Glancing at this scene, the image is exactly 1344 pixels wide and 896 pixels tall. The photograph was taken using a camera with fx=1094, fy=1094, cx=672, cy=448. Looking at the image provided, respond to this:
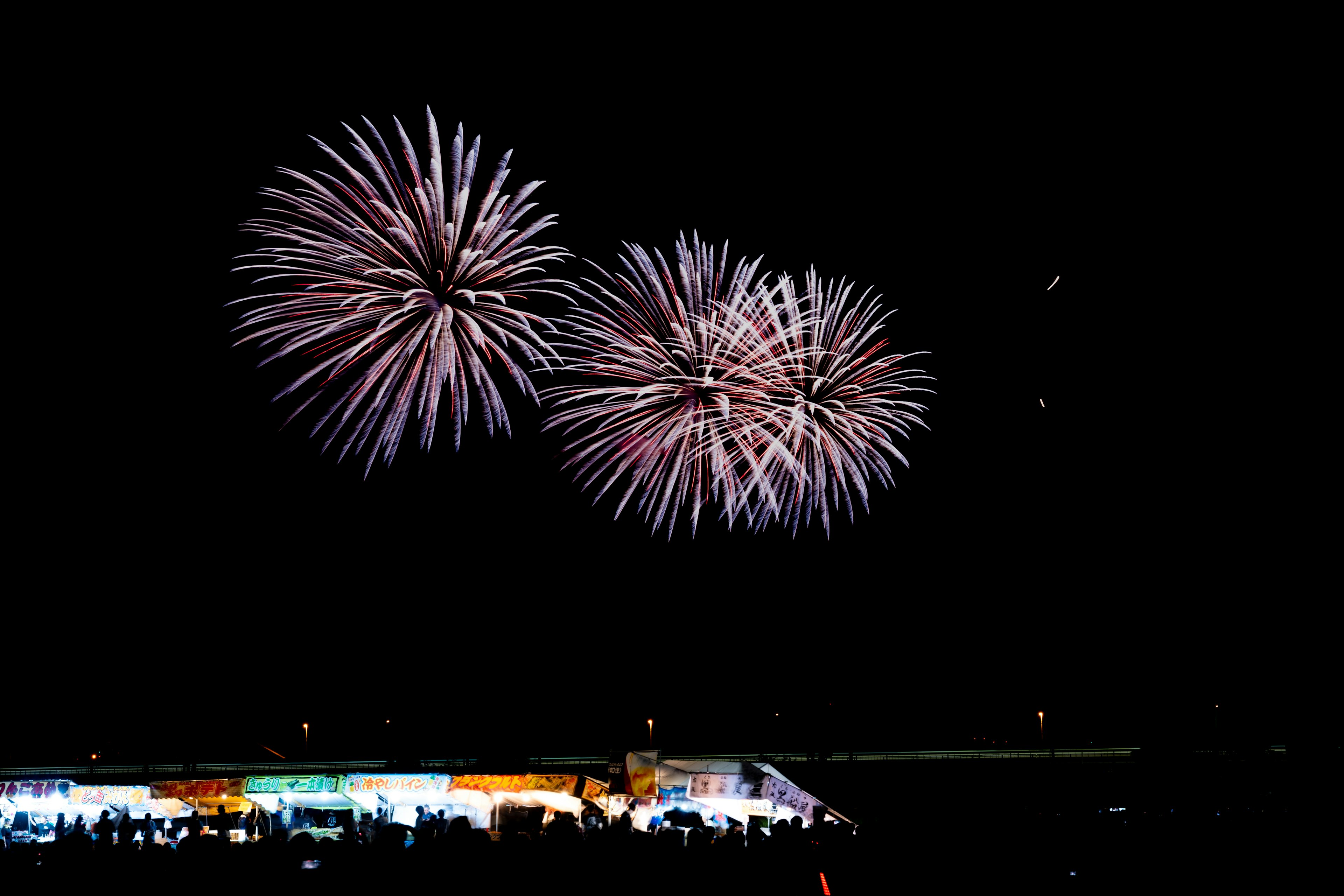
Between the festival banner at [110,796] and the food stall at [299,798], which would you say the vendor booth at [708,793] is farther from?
the festival banner at [110,796]

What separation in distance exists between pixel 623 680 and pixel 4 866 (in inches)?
2681

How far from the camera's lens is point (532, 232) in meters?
23.2

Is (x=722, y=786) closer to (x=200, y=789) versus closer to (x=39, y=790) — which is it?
(x=200, y=789)

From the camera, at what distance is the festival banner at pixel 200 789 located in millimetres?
27375

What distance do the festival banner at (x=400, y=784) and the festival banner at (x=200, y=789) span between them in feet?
8.83

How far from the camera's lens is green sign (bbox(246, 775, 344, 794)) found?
27.3 meters

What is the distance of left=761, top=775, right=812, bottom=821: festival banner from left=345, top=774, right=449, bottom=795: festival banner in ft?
27.4

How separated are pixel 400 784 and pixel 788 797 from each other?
10045mm

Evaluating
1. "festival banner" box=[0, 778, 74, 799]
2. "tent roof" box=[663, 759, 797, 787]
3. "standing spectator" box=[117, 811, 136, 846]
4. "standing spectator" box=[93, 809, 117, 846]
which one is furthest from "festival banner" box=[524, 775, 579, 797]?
"festival banner" box=[0, 778, 74, 799]

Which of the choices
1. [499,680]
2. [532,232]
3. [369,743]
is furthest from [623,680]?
[532,232]

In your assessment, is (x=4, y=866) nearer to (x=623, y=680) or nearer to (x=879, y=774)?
(x=879, y=774)

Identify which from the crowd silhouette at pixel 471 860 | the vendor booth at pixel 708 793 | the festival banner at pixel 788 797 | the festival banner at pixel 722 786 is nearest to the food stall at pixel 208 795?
the vendor booth at pixel 708 793

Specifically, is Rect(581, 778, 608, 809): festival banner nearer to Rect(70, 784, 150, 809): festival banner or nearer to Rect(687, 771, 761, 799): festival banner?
Rect(687, 771, 761, 799): festival banner

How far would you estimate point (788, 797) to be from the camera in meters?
25.2
